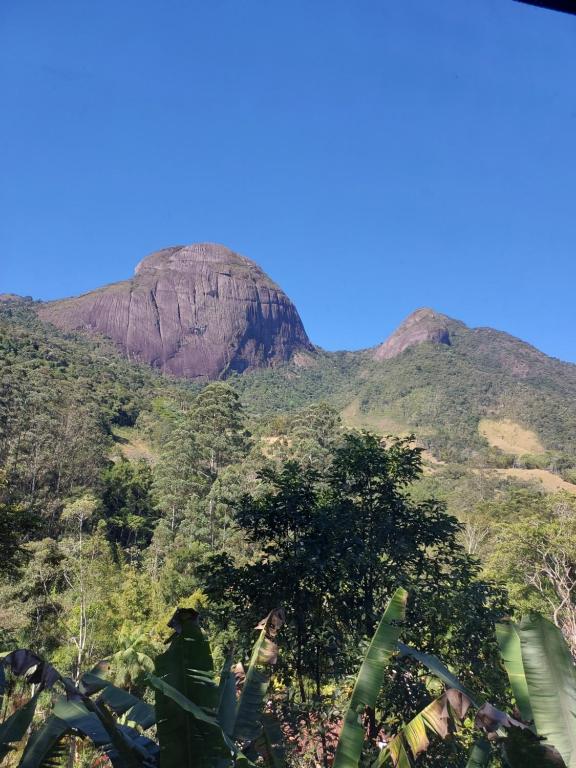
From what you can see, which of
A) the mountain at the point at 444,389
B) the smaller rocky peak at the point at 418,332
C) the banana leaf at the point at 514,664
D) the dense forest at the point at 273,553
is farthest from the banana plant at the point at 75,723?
the smaller rocky peak at the point at 418,332

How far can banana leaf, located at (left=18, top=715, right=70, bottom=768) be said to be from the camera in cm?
206

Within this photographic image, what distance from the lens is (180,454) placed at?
2394 cm

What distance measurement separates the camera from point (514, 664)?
2.64 m

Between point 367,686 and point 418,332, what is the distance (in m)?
135

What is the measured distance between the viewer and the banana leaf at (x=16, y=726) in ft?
7.27

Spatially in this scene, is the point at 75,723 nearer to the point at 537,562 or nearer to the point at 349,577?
the point at 349,577

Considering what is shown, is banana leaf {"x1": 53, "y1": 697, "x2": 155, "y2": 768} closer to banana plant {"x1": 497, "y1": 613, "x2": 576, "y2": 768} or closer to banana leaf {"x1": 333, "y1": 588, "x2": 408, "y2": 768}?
banana leaf {"x1": 333, "y1": 588, "x2": 408, "y2": 768}

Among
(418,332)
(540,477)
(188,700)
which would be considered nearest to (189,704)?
(188,700)

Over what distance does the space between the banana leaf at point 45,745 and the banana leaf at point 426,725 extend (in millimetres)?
1454

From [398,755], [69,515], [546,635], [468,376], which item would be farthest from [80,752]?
[468,376]

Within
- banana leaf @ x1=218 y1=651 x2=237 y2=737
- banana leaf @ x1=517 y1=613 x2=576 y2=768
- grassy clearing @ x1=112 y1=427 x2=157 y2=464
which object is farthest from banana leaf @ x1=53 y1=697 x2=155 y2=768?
grassy clearing @ x1=112 y1=427 x2=157 y2=464

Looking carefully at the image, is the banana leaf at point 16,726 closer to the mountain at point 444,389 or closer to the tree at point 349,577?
the tree at point 349,577

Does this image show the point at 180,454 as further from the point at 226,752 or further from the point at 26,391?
the point at 226,752

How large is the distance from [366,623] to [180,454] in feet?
64.6
